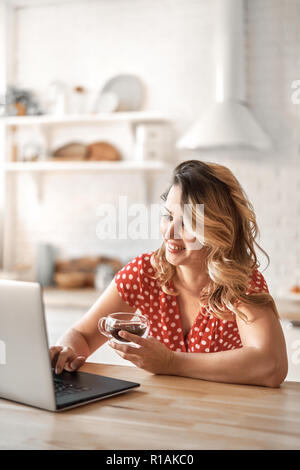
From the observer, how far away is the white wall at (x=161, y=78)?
132 inches

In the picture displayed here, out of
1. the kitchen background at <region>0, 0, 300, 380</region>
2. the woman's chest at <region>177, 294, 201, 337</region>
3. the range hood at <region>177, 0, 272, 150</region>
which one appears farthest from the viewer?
the kitchen background at <region>0, 0, 300, 380</region>

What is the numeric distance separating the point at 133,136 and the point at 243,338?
7.75 ft

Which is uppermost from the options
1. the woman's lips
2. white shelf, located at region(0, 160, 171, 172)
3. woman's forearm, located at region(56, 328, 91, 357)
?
white shelf, located at region(0, 160, 171, 172)

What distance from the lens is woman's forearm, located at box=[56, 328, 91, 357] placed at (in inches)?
61.8

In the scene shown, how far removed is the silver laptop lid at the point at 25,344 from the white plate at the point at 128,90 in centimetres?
270

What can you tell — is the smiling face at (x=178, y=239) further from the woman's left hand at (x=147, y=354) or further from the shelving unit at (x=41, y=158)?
the shelving unit at (x=41, y=158)

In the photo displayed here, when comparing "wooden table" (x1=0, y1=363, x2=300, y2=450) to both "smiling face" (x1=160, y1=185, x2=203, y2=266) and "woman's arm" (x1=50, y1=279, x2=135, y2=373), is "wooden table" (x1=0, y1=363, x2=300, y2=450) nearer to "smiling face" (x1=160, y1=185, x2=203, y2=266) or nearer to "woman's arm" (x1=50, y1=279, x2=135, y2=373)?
"woman's arm" (x1=50, y1=279, x2=135, y2=373)

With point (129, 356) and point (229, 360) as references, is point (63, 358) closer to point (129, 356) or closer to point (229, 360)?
point (129, 356)

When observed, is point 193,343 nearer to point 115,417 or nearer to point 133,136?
point 115,417

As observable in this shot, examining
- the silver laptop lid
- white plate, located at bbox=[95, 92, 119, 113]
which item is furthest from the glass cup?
white plate, located at bbox=[95, 92, 119, 113]

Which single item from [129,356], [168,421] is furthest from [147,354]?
[168,421]

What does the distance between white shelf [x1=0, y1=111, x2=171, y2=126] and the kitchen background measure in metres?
0.01

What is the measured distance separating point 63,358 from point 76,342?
244 millimetres

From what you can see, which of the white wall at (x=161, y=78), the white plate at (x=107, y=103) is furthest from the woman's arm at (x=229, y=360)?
the white plate at (x=107, y=103)
